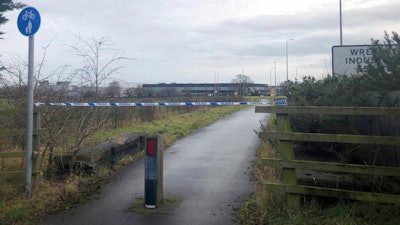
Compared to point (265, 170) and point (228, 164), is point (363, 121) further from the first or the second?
point (228, 164)

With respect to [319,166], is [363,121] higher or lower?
higher

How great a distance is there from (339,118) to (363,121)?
33 centimetres

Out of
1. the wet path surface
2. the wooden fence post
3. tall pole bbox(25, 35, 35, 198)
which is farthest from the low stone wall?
the wooden fence post

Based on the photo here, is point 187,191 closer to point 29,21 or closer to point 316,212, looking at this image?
point 316,212

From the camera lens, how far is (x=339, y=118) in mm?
5875

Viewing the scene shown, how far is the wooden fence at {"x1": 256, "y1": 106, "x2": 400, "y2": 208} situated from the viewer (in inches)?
178

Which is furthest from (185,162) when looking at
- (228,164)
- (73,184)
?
(73,184)

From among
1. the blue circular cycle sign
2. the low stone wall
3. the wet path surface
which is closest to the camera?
the wet path surface

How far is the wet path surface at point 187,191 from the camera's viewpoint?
519 cm

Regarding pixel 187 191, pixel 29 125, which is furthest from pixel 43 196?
pixel 187 191

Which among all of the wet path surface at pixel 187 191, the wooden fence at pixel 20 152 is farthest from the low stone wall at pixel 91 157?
the wooden fence at pixel 20 152

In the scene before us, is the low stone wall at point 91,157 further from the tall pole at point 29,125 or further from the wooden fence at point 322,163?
the wooden fence at point 322,163

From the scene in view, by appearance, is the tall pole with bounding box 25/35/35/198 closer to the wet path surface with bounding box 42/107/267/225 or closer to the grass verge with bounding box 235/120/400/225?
the wet path surface with bounding box 42/107/267/225

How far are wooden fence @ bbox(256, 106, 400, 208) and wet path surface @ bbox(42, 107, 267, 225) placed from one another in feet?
2.92
